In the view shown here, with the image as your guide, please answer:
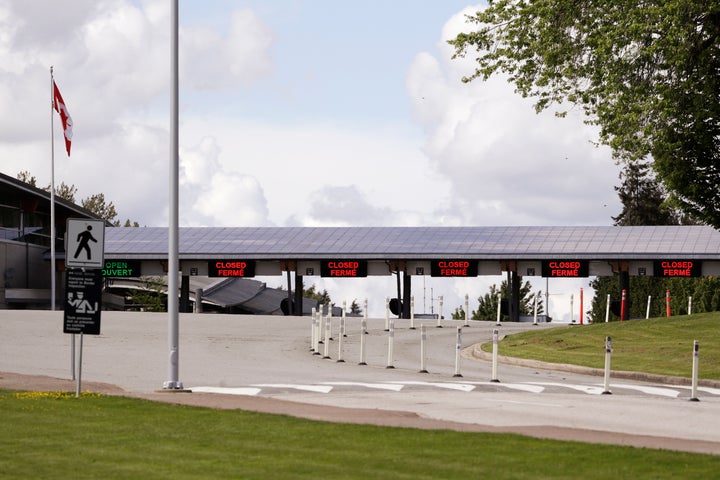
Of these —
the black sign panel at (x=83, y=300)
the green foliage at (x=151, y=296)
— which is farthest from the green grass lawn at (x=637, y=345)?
the green foliage at (x=151, y=296)

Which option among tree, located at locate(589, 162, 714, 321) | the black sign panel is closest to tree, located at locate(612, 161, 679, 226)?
tree, located at locate(589, 162, 714, 321)

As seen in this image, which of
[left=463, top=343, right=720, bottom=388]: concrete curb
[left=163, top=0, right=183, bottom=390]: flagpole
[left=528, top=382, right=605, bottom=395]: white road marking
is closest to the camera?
[left=163, top=0, right=183, bottom=390]: flagpole

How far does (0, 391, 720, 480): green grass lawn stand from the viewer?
1027 cm

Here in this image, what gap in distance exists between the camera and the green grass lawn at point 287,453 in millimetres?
10273

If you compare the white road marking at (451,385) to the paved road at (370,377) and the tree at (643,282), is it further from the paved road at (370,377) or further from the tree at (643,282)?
the tree at (643,282)

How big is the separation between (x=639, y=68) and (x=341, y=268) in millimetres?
32168

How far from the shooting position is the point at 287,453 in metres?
11.5

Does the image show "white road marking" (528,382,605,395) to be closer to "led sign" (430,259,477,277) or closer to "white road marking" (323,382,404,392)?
"white road marking" (323,382,404,392)

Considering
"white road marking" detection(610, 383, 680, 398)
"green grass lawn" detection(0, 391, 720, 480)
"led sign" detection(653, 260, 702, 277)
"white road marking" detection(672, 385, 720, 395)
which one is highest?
"led sign" detection(653, 260, 702, 277)

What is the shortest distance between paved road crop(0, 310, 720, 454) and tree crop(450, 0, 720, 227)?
6.34 metres

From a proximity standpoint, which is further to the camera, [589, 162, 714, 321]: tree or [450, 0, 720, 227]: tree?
[589, 162, 714, 321]: tree

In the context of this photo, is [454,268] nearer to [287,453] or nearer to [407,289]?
[407,289]

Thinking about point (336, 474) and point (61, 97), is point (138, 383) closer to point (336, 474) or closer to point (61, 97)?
point (336, 474)

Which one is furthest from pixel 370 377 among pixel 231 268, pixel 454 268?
pixel 231 268
